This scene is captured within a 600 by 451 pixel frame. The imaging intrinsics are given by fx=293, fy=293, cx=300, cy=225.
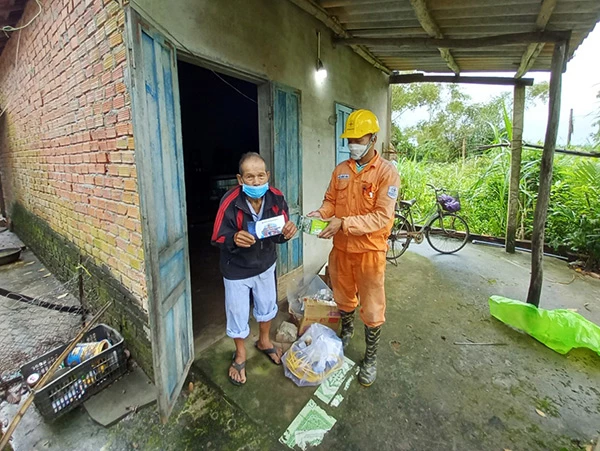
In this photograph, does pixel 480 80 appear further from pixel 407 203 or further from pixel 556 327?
pixel 556 327

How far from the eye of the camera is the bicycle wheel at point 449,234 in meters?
4.94

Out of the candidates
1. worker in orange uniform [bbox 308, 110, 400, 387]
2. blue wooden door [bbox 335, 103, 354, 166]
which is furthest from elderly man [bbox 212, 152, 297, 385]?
blue wooden door [bbox 335, 103, 354, 166]

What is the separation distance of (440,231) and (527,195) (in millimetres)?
1541

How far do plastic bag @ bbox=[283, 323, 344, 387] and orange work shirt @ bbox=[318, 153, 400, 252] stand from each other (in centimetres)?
71

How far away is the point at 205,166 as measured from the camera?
7.46m

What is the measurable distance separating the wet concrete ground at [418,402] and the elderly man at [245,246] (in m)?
0.28

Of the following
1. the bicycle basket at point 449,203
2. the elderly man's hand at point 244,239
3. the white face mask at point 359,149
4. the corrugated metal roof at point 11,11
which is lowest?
the bicycle basket at point 449,203

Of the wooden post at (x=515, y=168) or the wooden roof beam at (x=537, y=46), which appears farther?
the wooden post at (x=515, y=168)

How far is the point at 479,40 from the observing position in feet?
9.92

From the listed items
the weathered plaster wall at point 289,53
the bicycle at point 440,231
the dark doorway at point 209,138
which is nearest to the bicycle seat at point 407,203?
the bicycle at point 440,231

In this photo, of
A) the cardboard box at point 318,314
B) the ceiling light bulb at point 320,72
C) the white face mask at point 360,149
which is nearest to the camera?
the white face mask at point 360,149

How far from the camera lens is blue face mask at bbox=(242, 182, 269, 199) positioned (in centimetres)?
190

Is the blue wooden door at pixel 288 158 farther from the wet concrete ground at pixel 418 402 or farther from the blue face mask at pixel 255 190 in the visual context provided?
the wet concrete ground at pixel 418 402

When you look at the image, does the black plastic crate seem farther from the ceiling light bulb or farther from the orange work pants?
the ceiling light bulb
